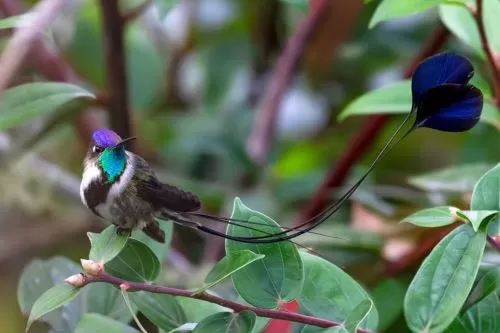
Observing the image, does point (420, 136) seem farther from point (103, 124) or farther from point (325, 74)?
point (103, 124)

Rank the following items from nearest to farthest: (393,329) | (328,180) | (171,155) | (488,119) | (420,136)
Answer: (488,119), (393,329), (328,180), (171,155), (420,136)

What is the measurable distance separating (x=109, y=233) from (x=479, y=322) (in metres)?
0.25

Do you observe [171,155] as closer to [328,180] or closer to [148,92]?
[148,92]

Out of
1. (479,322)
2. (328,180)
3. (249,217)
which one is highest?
(249,217)

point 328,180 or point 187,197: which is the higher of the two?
point 187,197

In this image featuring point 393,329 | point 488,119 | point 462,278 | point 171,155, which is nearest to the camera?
point 462,278

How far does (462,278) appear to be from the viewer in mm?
472

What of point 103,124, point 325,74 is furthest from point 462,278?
point 325,74

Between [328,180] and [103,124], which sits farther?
[103,124]

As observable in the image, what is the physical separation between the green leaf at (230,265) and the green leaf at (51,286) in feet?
0.58

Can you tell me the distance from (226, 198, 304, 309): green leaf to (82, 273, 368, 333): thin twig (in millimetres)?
12

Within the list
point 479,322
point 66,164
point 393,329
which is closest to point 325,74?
point 66,164

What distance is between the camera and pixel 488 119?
731mm

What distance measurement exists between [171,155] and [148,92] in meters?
0.12
